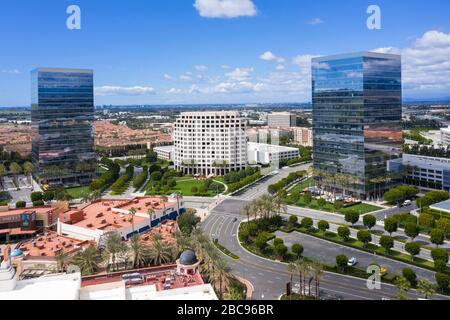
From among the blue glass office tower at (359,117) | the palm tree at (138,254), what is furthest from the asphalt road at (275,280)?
the blue glass office tower at (359,117)

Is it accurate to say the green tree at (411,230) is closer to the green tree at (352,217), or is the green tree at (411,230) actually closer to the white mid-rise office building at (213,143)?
the green tree at (352,217)

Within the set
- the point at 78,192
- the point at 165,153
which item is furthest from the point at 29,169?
the point at 165,153

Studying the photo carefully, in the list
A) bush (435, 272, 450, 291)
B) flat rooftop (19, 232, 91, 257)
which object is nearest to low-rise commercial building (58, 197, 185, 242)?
flat rooftop (19, 232, 91, 257)

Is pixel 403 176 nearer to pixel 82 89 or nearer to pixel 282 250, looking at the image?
pixel 282 250

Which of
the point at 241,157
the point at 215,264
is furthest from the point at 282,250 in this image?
the point at 241,157

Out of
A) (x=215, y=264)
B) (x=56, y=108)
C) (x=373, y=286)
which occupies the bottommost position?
(x=373, y=286)

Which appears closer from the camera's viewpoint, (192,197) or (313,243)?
(313,243)

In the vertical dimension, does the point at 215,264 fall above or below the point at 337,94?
below

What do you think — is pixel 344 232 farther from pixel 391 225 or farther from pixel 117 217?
pixel 117 217
